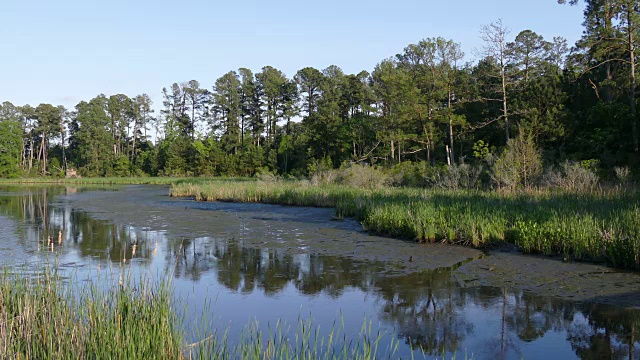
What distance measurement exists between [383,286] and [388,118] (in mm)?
32931

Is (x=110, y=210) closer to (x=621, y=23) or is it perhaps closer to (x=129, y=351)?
(x=129, y=351)

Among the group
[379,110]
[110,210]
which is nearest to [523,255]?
[110,210]

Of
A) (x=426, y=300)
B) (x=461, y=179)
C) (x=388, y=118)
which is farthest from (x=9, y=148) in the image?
(x=426, y=300)

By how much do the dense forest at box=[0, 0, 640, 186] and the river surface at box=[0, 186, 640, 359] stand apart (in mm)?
13245

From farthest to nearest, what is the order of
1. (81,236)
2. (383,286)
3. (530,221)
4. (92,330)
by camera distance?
(81,236), (530,221), (383,286), (92,330)

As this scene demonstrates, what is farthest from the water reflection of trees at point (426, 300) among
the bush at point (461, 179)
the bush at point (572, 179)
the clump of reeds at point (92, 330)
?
the bush at point (461, 179)

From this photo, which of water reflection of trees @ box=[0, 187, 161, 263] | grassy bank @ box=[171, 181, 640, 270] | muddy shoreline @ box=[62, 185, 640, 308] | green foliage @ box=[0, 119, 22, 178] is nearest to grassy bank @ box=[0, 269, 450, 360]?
water reflection of trees @ box=[0, 187, 161, 263]

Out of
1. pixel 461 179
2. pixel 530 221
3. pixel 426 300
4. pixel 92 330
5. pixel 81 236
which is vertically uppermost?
pixel 461 179

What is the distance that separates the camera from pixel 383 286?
27.3 feet

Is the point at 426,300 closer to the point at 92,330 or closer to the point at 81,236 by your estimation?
the point at 92,330

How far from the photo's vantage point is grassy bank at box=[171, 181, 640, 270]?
9.45 m

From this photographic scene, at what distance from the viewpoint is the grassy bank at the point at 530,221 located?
9445 millimetres

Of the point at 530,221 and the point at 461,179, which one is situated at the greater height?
the point at 461,179

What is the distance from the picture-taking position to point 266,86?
2579 inches
